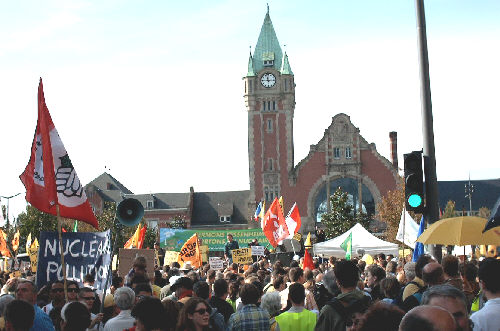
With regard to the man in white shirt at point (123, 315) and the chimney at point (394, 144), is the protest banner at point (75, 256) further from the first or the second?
the chimney at point (394, 144)

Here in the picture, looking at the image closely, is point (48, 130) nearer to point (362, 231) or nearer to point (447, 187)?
point (362, 231)

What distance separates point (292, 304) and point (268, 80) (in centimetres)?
8594

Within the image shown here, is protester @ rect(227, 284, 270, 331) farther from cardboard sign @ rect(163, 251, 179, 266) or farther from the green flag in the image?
the green flag

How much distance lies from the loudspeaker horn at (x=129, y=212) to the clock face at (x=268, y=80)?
82.7m

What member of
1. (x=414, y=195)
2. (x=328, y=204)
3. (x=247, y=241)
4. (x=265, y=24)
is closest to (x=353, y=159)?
(x=328, y=204)

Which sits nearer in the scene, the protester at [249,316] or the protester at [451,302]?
the protester at [451,302]

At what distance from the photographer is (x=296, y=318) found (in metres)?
9.24

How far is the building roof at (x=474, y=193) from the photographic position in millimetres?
105375

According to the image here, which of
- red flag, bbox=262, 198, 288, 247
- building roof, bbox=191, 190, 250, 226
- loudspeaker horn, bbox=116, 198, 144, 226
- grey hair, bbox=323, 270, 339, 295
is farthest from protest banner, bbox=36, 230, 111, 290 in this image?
building roof, bbox=191, 190, 250, 226

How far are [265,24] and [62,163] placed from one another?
87.5 metres

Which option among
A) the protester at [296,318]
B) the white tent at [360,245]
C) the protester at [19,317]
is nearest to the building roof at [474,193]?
the white tent at [360,245]

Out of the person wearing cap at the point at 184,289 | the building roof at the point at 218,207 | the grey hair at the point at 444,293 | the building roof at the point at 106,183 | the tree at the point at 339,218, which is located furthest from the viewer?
the building roof at the point at 106,183

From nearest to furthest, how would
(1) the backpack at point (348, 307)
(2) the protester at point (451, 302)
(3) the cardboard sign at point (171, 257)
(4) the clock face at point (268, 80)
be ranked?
(2) the protester at point (451, 302)
(1) the backpack at point (348, 307)
(3) the cardboard sign at point (171, 257)
(4) the clock face at point (268, 80)

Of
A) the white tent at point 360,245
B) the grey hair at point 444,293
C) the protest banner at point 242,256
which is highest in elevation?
the white tent at point 360,245
